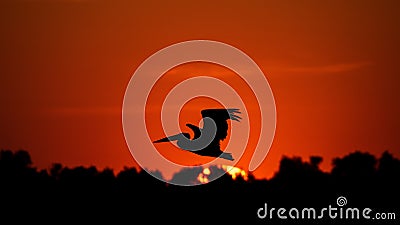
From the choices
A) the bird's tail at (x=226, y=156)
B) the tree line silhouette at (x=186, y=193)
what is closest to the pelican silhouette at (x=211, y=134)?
the bird's tail at (x=226, y=156)

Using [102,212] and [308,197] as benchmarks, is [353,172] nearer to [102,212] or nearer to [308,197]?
[308,197]

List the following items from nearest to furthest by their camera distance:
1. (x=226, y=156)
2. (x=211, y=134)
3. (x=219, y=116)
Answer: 1. (x=226, y=156)
2. (x=211, y=134)
3. (x=219, y=116)

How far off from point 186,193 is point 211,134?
2669 cm

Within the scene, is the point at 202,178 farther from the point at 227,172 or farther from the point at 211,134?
the point at 211,134

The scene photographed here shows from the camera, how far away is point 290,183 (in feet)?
249

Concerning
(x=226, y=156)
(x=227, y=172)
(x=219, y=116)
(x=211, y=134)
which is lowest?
(x=226, y=156)

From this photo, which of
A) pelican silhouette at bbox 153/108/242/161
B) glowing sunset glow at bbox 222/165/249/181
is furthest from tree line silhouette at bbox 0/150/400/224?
pelican silhouette at bbox 153/108/242/161

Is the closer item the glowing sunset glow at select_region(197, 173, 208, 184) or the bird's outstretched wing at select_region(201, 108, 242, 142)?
the bird's outstretched wing at select_region(201, 108, 242, 142)

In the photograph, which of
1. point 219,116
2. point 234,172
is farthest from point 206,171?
point 219,116

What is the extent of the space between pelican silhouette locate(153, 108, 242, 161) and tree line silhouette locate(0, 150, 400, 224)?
833 inches

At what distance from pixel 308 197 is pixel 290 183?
9.60 feet

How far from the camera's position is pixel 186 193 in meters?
76.5

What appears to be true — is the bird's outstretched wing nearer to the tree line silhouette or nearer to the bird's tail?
the bird's tail

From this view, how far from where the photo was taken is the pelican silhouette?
4969 cm
